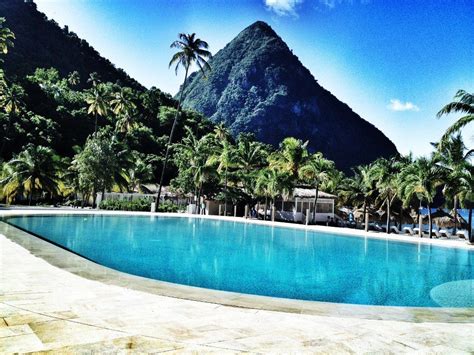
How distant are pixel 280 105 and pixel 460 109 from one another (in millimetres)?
109916

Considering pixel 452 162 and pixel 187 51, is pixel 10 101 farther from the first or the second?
pixel 452 162

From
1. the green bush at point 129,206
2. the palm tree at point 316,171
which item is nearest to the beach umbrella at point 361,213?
the palm tree at point 316,171

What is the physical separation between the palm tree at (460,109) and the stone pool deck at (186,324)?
1379 centimetres

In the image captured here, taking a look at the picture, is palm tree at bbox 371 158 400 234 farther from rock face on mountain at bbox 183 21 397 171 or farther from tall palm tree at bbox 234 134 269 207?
rock face on mountain at bbox 183 21 397 171

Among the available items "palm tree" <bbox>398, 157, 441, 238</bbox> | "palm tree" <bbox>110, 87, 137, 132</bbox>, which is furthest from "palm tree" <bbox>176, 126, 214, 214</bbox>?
"palm tree" <bbox>398, 157, 441, 238</bbox>

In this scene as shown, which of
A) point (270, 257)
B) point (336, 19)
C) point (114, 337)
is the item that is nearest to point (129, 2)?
point (336, 19)

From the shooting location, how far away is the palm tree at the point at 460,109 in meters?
17.1

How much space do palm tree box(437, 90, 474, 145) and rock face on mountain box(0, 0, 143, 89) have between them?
64.4 m

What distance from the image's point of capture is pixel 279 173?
29703mm

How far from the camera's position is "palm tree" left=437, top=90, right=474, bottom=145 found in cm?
1706

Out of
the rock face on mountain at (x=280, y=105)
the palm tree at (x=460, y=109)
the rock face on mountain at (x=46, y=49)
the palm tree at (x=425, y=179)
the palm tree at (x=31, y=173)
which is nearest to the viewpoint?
the palm tree at (x=460, y=109)

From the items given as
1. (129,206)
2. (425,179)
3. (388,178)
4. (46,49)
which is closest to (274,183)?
(388,178)

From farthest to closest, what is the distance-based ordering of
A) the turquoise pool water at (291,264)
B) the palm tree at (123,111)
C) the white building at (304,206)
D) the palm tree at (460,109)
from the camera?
the palm tree at (123,111)
the white building at (304,206)
the palm tree at (460,109)
the turquoise pool water at (291,264)

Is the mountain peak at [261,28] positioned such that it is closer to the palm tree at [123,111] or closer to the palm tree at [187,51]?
the palm tree at [123,111]
